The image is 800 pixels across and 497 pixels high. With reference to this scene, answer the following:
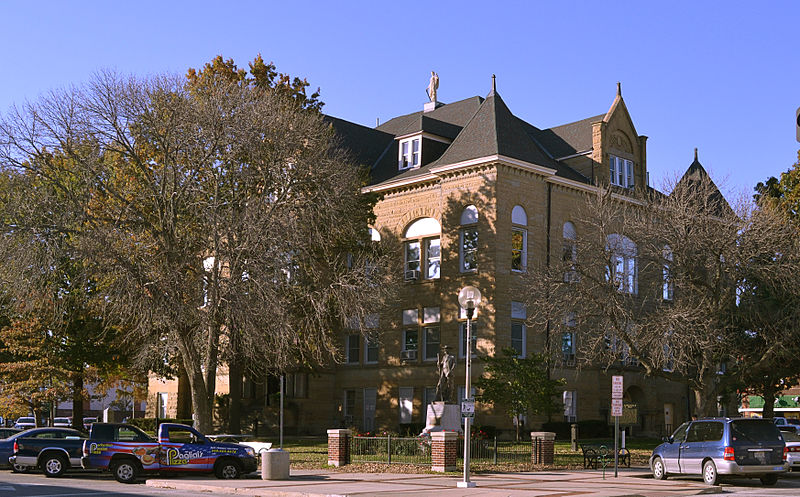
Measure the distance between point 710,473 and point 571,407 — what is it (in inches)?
876

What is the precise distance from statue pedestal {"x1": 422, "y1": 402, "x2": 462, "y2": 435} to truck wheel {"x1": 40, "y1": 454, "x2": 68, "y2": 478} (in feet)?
38.4

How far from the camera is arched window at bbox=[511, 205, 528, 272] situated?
47.2 m

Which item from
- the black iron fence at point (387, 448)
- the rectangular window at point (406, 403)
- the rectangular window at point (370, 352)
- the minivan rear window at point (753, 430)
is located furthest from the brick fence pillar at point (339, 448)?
the rectangular window at point (370, 352)

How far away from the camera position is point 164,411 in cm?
6028

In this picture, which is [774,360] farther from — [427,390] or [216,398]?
[216,398]

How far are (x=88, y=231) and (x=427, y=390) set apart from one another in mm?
19991

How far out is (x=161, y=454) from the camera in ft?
89.7

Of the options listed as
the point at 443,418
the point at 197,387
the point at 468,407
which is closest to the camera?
the point at 468,407

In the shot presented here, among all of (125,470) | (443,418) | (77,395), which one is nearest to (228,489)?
(125,470)

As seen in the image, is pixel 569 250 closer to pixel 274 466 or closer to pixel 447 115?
pixel 447 115

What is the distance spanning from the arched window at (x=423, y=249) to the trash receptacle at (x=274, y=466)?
2272cm

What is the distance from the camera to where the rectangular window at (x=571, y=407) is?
157 feet

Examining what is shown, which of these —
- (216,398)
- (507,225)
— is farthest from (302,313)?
(216,398)

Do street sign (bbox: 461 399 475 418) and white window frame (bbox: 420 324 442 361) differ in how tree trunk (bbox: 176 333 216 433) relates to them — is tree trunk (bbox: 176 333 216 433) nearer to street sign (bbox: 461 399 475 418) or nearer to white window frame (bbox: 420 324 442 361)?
white window frame (bbox: 420 324 442 361)
